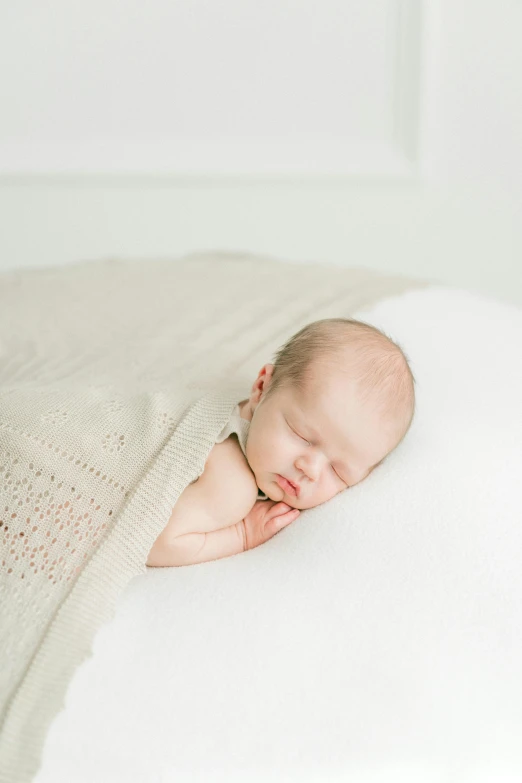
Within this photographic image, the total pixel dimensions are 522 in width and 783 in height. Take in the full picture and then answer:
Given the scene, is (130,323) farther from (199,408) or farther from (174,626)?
(174,626)

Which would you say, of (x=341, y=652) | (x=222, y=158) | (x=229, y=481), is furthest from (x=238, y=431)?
(x=222, y=158)

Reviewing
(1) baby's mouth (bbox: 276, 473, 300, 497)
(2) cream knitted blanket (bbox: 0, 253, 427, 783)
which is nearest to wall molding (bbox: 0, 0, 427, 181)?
(2) cream knitted blanket (bbox: 0, 253, 427, 783)

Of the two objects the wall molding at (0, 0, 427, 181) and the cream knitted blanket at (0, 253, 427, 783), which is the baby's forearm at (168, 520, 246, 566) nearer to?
the cream knitted blanket at (0, 253, 427, 783)

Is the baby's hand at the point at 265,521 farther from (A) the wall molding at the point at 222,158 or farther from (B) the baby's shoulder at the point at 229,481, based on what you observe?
(A) the wall molding at the point at 222,158

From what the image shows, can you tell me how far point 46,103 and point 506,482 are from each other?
6.61 feet

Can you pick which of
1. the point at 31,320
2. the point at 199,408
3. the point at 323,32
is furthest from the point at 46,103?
the point at 199,408

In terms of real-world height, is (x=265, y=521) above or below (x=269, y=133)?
below

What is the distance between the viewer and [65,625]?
1108 millimetres

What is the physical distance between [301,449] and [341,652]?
14.1 inches

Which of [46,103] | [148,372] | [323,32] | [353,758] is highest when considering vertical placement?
[323,32]

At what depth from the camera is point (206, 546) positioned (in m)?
1.26

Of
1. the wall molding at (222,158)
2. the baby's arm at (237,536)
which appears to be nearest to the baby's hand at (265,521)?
the baby's arm at (237,536)

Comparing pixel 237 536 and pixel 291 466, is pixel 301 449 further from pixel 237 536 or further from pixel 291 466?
pixel 237 536

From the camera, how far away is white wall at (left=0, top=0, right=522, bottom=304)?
2559mm
